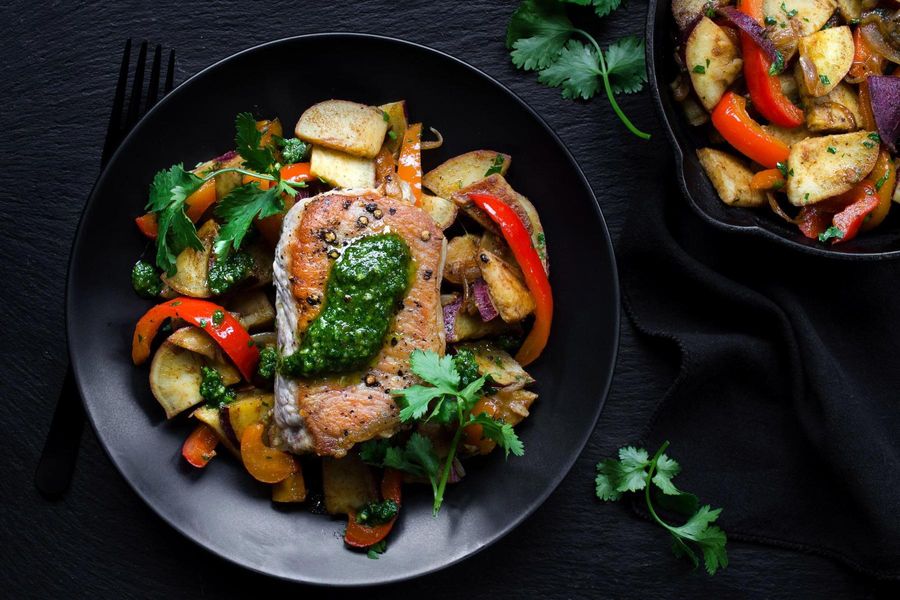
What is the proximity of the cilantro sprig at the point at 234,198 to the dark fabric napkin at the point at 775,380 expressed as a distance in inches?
58.3

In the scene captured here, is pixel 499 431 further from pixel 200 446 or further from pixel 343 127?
pixel 343 127

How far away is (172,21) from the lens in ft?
10.5

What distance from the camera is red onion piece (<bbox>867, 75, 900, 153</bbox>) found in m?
2.77

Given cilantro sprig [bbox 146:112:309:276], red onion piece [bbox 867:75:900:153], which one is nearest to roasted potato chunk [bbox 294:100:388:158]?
cilantro sprig [bbox 146:112:309:276]

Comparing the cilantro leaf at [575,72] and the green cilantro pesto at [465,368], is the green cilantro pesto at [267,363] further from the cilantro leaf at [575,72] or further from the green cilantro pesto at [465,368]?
the cilantro leaf at [575,72]

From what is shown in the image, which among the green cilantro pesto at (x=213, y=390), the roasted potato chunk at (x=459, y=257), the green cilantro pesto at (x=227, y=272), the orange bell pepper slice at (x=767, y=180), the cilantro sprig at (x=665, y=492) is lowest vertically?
the cilantro sprig at (x=665, y=492)

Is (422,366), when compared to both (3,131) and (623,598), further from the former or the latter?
(3,131)

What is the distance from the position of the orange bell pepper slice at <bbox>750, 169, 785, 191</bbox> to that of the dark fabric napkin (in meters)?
0.34

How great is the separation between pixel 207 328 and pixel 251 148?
66 cm

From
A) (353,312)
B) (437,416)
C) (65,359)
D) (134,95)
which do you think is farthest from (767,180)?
(65,359)

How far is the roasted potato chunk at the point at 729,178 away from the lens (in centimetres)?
286

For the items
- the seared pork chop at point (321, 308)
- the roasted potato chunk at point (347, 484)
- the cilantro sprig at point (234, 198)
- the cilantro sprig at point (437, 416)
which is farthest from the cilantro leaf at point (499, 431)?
the cilantro sprig at point (234, 198)

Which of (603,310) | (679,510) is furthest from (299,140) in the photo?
(679,510)

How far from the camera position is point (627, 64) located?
3.09 m
